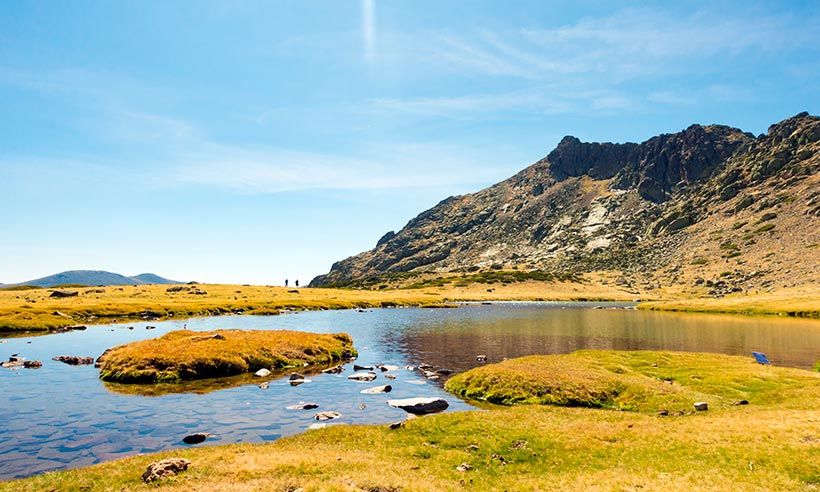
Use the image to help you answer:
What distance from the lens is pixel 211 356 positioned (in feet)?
165

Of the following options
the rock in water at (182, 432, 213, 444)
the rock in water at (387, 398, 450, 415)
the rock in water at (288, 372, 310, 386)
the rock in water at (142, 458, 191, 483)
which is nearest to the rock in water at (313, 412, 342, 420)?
the rock in water at (387, 398, 450, 415)

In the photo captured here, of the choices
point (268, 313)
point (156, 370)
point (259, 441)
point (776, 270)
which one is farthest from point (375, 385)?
point (776, 270)

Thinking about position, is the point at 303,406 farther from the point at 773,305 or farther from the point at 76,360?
the point at 773,305

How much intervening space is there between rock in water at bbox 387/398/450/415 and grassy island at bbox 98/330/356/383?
22131 mm

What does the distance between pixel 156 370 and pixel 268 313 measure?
282 feet

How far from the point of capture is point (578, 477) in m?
20.5

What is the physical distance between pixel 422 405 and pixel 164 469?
19.1m

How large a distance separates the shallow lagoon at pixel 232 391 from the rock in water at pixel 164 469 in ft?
22.8

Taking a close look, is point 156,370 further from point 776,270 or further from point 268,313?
point 776,270

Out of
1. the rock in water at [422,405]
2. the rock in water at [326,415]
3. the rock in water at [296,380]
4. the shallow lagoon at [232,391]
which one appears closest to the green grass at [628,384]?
the shallow lagoon at [232,391]

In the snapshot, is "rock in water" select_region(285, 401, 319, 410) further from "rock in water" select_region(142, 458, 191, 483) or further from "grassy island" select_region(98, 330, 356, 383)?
"grassy island" select_region(98, 330, 356, 383)

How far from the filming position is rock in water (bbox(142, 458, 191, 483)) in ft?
66.0

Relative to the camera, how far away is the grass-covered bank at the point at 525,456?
19547mm

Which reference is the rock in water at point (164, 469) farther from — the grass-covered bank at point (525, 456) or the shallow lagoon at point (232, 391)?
the shallow lagoon at point (232, 391)
